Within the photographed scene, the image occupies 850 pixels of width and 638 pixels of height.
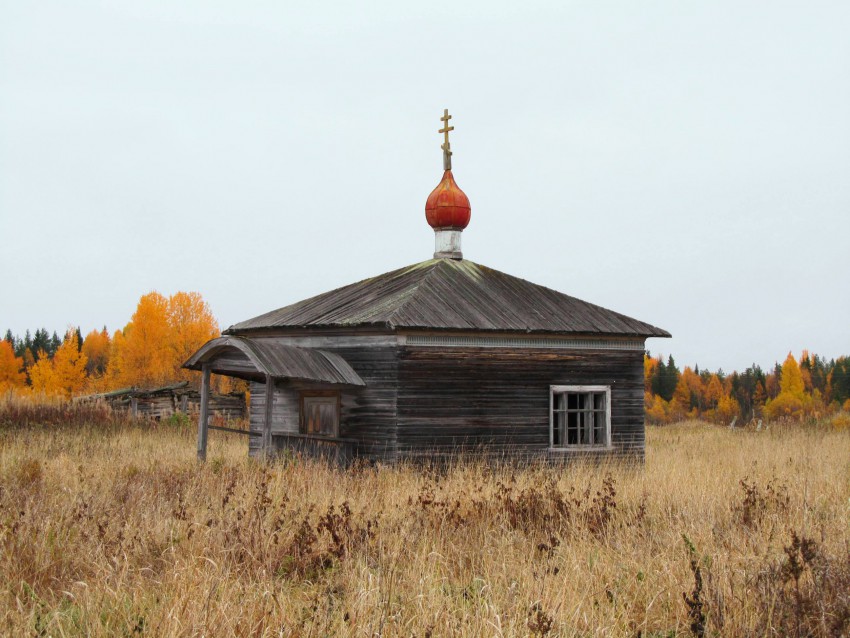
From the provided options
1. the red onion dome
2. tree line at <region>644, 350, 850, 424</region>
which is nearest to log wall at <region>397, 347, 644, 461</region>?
the red onion dome

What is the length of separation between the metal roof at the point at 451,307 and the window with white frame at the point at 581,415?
3.63 ft

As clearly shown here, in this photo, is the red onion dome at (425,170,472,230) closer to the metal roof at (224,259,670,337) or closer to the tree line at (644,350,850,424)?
the metal roof at (224,259,670,337)

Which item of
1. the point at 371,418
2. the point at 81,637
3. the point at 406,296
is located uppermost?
the point at 406,296

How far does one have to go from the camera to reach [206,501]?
8.30 m

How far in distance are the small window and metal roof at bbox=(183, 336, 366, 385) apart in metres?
0.90

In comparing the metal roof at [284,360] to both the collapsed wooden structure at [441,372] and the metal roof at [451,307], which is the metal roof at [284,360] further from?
the metal roof at [451,307]

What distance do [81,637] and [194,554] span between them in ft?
5.74

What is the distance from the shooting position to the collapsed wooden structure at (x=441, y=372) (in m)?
13.7

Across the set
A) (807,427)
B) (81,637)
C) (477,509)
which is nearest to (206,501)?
(477,509)

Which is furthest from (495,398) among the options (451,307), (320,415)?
(320,415)

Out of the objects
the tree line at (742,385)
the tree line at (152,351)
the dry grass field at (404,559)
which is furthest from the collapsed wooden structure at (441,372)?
the tree line at (742,385)

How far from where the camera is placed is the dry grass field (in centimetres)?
500

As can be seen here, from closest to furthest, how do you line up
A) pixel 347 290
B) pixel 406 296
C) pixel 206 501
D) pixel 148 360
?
pixel 206 501
pixel 406 296
pixel 347 290
pixel 148 360

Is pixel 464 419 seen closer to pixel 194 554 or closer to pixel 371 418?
pixel 371 418
